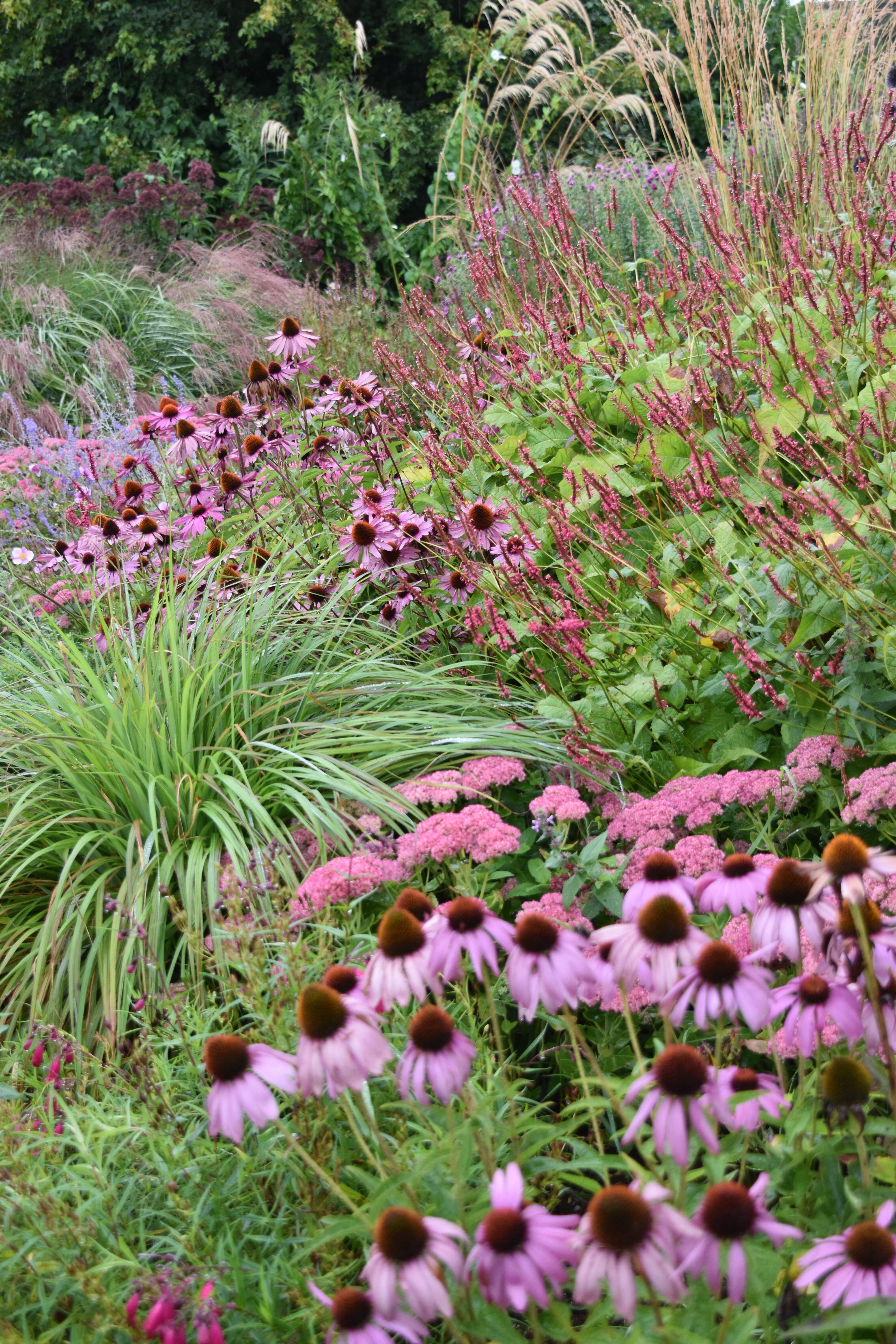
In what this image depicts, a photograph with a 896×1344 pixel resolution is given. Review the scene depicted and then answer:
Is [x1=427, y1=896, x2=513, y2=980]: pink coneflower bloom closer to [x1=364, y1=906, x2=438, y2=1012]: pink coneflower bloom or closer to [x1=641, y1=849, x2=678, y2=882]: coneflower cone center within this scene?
[x1=364, y1=906, x2=438, y2=1012]: pink coneflower bloom

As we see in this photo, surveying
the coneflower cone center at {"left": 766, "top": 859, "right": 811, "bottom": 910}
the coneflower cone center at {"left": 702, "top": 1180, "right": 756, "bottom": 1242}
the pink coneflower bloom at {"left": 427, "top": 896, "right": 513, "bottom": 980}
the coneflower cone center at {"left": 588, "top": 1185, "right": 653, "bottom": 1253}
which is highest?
the coneflower cone center at {"left": 766, "top": 859, "right": 811, "bottom": 910}

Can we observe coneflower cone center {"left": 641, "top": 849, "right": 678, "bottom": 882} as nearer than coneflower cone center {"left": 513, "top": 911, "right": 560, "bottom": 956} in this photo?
No

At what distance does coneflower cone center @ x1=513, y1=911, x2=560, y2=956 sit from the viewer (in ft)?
3.47

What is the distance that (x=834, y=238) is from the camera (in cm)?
338

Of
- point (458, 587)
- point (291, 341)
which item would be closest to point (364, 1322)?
point (458, 587)

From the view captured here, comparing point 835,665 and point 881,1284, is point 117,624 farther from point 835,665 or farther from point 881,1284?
point 881,1284

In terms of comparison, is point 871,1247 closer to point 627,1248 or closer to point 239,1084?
point 627,1248

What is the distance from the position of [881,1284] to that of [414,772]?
1.70m

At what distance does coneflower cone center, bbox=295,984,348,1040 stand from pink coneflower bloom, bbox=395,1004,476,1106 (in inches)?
2.8

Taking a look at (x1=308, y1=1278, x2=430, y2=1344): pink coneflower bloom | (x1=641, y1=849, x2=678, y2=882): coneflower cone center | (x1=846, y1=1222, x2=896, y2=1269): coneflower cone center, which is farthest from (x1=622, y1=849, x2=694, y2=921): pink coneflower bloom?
(x1=308, y1=1278, x2=430, y2=1344): pink coneflower bloom

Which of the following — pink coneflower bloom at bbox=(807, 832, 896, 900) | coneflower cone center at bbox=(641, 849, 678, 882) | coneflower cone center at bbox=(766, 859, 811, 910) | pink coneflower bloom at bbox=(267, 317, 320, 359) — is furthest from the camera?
pink coneflower bloom at bbox=(267, 317, 320, 359)

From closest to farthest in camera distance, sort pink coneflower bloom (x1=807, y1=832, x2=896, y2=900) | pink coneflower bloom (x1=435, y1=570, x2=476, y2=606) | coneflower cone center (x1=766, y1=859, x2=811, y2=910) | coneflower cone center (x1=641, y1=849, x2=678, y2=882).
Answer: pink coneflower bloom (x1=807, y1=832, x2=896, y2=900), coneflower cone center (x1=766, y1=859, x2=811, y2=910), coneflower cone center (x1=641, y1=849, x2=678, y2=882), pink coneflower bloom (x1=435, y1=570, x2=476, y2=606)

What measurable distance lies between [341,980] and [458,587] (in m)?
1.76

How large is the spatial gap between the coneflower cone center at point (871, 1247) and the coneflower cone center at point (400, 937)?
0.45 m
